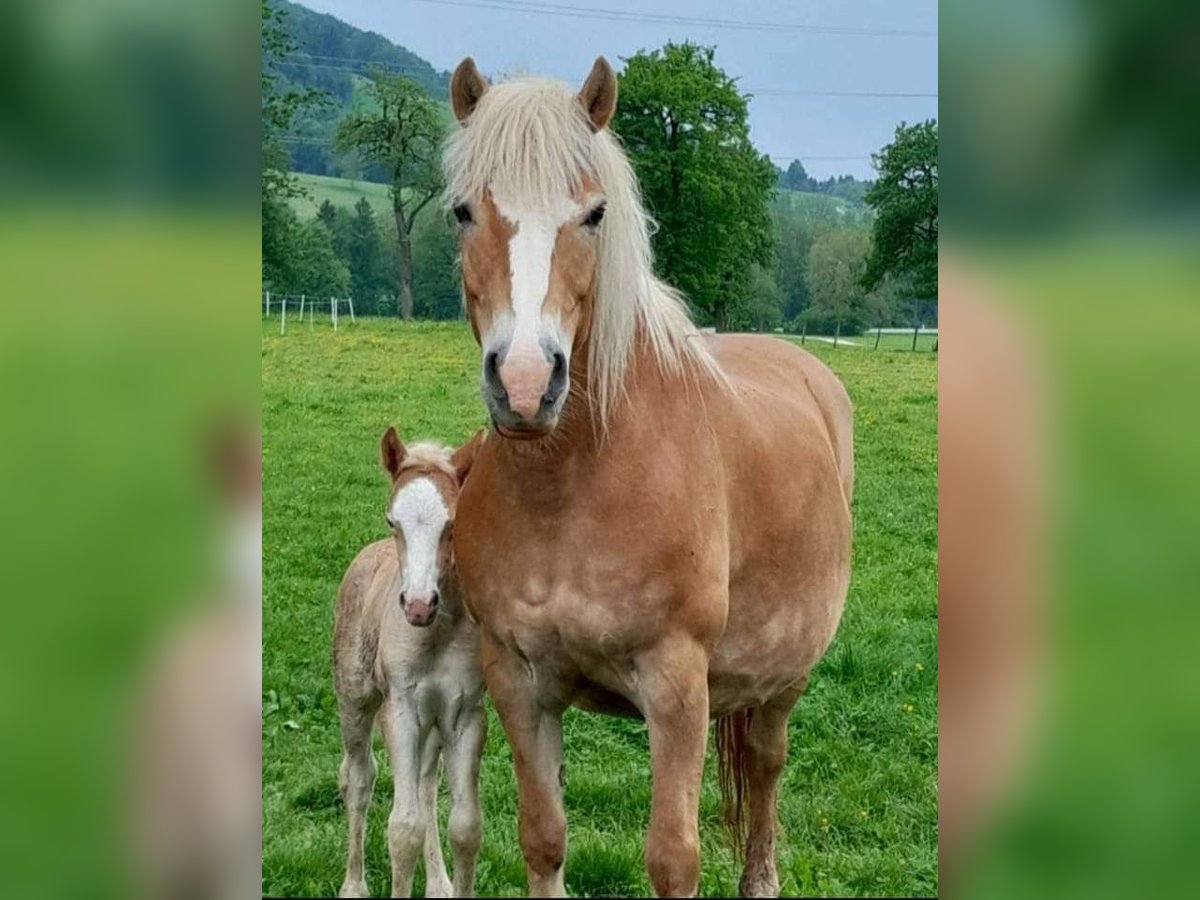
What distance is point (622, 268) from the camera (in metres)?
2.29

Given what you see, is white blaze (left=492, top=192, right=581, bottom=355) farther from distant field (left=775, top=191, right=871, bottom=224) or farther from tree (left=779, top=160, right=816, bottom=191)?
tree (left=779, top=160, right=816, bottom=191)

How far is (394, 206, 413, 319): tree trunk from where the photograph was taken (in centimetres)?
407

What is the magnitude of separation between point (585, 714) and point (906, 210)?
8.83 feet

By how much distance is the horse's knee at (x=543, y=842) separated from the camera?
246 centimetres

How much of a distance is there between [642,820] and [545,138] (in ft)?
9.06

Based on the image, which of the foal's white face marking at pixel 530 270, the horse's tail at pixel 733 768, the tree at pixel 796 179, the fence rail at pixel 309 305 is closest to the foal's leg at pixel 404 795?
the horse's tail at pixel 733 768

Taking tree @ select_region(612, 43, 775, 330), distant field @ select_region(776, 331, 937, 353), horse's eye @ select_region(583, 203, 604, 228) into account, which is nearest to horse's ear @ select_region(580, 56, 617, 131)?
horse's eye @ select_region(583, 203, 604, 228)

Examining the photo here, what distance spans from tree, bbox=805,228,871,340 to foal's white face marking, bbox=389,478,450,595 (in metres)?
3.93

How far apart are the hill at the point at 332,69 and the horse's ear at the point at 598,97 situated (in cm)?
290

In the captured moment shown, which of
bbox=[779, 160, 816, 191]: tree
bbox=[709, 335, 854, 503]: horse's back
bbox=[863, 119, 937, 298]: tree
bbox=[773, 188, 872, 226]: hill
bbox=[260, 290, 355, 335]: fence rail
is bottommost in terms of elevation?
bbox=[709, 335, 854, 503]: horse's back

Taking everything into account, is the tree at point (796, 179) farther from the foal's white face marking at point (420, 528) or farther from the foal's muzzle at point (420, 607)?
the foal's muzzle at point (420, 607)
